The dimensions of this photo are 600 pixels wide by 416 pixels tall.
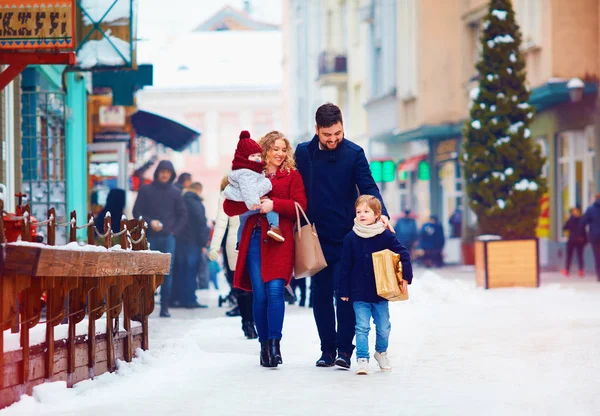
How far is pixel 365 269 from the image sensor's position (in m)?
9.40

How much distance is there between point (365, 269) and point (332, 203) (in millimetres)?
660

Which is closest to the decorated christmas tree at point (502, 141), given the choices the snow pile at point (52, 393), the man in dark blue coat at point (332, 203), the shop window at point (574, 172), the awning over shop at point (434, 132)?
the shop window at point (574, 172)

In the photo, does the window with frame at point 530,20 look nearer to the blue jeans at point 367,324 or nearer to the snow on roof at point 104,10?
the snow on roof at point 104,10

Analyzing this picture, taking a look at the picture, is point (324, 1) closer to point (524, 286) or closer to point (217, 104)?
point (217, 104)

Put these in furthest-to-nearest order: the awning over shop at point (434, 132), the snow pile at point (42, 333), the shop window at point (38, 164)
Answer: the awning over shop at point (434, 132) < the shop window at point (38, 164) < the snow pile at point (42, 333)

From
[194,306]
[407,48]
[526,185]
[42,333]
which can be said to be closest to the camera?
[42,333]

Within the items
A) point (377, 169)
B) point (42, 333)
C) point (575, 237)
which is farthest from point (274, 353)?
point (377, 169)

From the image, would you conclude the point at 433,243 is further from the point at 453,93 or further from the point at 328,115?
the point at 328,115

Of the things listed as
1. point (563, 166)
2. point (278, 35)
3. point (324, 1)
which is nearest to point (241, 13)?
point (278, 35)

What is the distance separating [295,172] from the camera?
387 inches

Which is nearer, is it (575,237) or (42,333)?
(42,333)

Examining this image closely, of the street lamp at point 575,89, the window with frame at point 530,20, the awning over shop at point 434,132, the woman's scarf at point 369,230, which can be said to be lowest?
the woman's scarf at point 369,230

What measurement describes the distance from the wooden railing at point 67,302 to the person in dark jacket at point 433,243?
25962 millimetres

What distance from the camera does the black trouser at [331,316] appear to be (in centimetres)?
973
